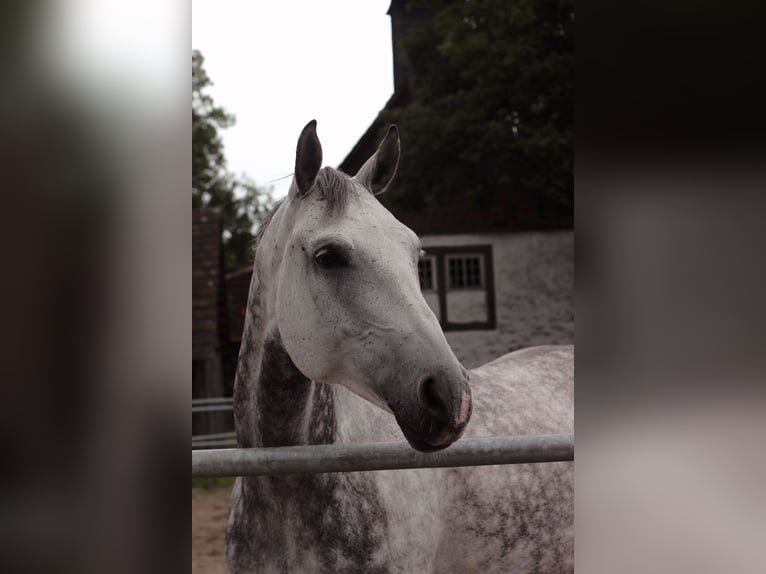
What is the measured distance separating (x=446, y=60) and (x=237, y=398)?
9.32 meters

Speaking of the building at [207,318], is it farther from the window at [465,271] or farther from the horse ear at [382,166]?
the horse ear at [382,166]

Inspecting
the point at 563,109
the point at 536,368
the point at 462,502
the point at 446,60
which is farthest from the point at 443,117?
the point at 462,502

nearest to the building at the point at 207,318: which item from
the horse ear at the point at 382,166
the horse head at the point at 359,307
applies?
the horse ear at the point at 382,166

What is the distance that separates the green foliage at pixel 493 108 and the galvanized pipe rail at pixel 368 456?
28.1ft

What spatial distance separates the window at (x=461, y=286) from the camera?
977 cm

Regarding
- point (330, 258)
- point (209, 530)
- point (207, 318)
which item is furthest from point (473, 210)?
point (330, 258)

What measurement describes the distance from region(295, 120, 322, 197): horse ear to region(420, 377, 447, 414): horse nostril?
0.54 metres

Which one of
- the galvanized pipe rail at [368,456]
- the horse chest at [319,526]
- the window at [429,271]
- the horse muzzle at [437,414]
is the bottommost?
the horse chest at [319,526]
